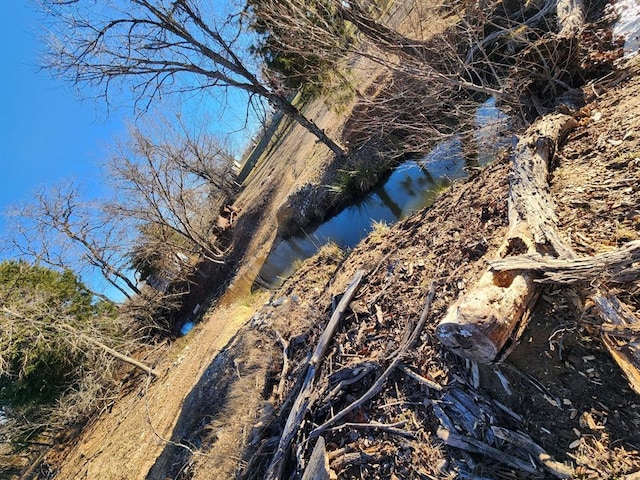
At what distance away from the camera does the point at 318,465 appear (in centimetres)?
418

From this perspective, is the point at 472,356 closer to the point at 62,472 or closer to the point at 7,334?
the point at 7,334

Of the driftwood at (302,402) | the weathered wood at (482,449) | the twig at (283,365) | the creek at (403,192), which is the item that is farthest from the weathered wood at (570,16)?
the twig at (283,365)

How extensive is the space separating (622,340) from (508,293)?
30.5 inches

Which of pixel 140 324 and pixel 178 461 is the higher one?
pixel 140 324

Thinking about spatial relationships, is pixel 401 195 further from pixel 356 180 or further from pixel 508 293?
pixel 508 293

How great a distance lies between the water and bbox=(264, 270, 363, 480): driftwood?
11.6 feet

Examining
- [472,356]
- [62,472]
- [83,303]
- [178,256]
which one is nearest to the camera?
[472,356]

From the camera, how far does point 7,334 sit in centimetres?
959

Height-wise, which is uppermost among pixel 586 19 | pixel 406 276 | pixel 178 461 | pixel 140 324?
pixel 140 324

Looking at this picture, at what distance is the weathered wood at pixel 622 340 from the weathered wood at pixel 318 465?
2.78m

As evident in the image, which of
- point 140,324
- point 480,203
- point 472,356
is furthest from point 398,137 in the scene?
point 140,324

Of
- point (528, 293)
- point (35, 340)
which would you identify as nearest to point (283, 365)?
point (528, 293)

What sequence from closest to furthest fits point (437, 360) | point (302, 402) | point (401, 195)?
point (437, 360) → point (302, 402) → point (401, 195)

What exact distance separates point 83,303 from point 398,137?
11.9 m
